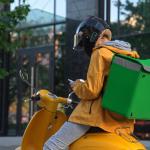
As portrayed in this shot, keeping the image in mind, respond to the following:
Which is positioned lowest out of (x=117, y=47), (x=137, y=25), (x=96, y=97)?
(x=96, y=97)

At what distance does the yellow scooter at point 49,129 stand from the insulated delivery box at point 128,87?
220 mm

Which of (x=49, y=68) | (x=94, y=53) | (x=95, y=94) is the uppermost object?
(x=94, y=53)

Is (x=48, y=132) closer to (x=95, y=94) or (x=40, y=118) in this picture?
(x=40, y=118)

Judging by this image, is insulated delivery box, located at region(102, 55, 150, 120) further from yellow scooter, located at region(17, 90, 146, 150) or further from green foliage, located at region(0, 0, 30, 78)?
green foliage, located at region(0, 0, 30, 78)

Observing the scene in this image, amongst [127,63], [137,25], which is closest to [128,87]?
[127,63]

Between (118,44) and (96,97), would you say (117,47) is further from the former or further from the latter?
(96,97)

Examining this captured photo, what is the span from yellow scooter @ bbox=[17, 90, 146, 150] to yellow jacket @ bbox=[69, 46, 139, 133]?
101 mm

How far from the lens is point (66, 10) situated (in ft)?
51.8

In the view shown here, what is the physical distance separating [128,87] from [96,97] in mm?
280

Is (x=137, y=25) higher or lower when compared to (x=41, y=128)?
higher

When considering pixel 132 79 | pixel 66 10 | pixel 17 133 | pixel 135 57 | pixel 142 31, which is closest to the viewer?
pixel 132 79

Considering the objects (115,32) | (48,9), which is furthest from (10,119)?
(115,32)

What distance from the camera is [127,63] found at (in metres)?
4.12

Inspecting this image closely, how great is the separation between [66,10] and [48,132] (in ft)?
37.0
